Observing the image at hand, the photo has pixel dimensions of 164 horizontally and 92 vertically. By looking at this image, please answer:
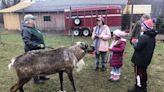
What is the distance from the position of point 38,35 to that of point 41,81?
121 cm

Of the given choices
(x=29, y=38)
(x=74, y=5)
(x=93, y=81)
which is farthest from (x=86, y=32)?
(x=29, y=38)

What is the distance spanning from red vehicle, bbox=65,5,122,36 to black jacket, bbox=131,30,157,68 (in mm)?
12722

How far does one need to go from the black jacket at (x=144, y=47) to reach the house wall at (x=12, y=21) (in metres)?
23.4

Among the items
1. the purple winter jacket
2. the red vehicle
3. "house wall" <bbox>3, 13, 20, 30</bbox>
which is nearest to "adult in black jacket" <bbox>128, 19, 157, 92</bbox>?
the purple winter jacket

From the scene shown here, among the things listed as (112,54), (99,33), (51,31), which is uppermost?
(99,33)

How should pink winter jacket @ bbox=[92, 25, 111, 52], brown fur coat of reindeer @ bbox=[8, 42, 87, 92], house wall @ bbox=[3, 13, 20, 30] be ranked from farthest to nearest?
house wall @ bbox=[3, 13, 20, 30] < pink winter jacket @ bbox=[92, 25, 111, 52] < brown fur coat of reindeer @ bbox=[8, 42, 87, 92]

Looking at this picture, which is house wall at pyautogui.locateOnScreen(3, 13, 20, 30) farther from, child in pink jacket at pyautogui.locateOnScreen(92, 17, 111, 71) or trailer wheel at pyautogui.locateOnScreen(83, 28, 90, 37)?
child in pink jacket at pyautogui.locateOnScreen(92, 17, 111, 71)

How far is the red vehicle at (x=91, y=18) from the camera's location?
18250mm

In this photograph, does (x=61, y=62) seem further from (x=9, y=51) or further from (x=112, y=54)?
(x=9, y=51)

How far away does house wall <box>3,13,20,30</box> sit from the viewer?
91.1 ft

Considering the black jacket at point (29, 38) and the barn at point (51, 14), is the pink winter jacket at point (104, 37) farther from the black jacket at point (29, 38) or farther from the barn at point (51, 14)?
the barn at point (51, 14)

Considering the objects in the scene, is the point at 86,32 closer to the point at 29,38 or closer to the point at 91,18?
the point at 91,18

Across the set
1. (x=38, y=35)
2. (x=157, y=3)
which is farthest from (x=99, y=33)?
(x=157, y=3)

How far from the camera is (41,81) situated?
21.8ft
